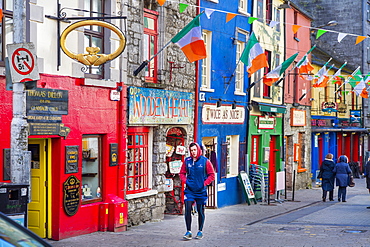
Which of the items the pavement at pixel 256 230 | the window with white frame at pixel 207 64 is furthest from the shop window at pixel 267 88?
the pavement at pixel 256 230

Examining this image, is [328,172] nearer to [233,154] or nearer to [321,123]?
[233,154]

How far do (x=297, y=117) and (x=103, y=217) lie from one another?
623 inches

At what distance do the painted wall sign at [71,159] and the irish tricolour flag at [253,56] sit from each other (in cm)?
692

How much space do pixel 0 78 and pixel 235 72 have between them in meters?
10.9

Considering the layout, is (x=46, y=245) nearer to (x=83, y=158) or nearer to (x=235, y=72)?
(x=83, y=158)

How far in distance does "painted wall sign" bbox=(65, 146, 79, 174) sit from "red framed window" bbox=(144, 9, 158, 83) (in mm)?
3514

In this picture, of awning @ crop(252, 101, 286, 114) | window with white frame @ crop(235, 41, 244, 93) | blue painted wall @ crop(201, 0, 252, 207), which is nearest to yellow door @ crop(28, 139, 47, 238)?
blue painted wall @ crop(201, 0, 252, 207)

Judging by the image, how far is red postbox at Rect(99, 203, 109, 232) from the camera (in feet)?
42.1

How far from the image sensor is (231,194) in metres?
20.2

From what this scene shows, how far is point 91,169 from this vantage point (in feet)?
42.4

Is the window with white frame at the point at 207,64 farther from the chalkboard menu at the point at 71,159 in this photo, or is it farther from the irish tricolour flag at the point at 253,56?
the chalkboard menu at the point at 71,159

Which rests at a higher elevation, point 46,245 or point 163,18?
point 163,18

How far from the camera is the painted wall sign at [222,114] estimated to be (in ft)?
59.3

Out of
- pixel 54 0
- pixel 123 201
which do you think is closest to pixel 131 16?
pixel 54 0
